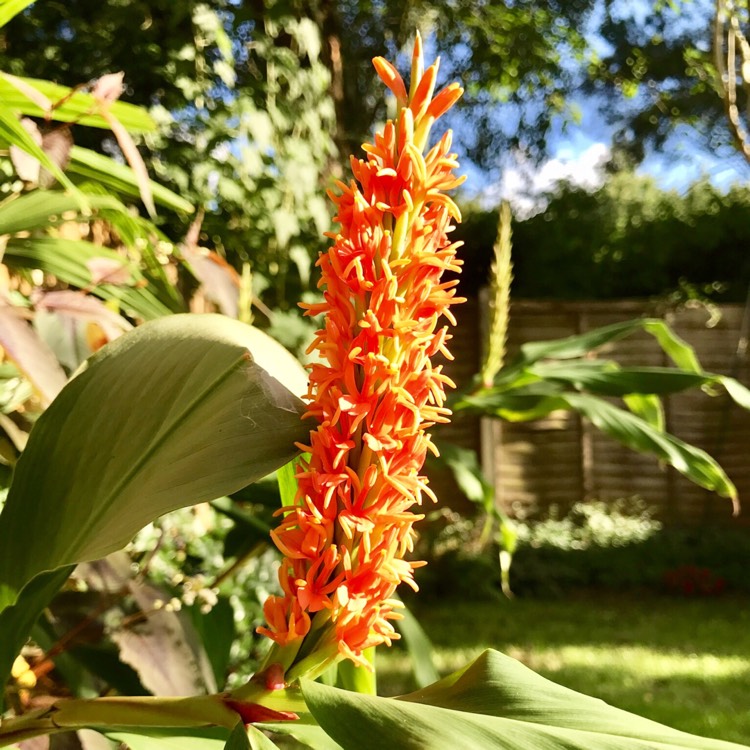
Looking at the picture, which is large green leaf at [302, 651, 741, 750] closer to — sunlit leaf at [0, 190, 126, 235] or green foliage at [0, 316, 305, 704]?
green foliage at [0, 316, 305, 704]

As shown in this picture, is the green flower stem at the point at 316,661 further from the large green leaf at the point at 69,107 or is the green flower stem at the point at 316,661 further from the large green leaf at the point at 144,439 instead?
the large green leaf at the point at 69,107

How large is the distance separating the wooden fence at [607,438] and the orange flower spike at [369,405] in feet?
15.8

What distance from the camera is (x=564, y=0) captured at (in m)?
5.60

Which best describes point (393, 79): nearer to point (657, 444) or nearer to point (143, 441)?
point (143, 441)

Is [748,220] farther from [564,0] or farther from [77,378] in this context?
[77,378]

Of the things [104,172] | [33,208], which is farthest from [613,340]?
[33,208]

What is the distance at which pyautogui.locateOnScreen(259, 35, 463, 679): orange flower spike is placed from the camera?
0.32 metres

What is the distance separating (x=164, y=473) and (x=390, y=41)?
4954 millimetres

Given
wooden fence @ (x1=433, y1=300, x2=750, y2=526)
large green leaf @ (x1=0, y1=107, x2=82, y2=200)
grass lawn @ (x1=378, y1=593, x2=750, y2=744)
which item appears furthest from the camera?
wooden fence @ (x1=433, y1=300, x2=750, y2=526)

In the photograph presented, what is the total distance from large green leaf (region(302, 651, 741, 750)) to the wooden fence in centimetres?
481

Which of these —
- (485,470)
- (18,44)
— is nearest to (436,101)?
(18,44)

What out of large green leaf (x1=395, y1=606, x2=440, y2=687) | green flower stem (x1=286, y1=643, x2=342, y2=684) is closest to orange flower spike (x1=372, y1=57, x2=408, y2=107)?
green flower stem (x1=286, y1=643, x2=342, y2=684)

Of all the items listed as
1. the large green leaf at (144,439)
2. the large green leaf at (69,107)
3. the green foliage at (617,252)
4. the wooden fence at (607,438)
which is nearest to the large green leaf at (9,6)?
the large green leaf at (69,107)

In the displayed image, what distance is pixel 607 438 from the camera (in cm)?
532
